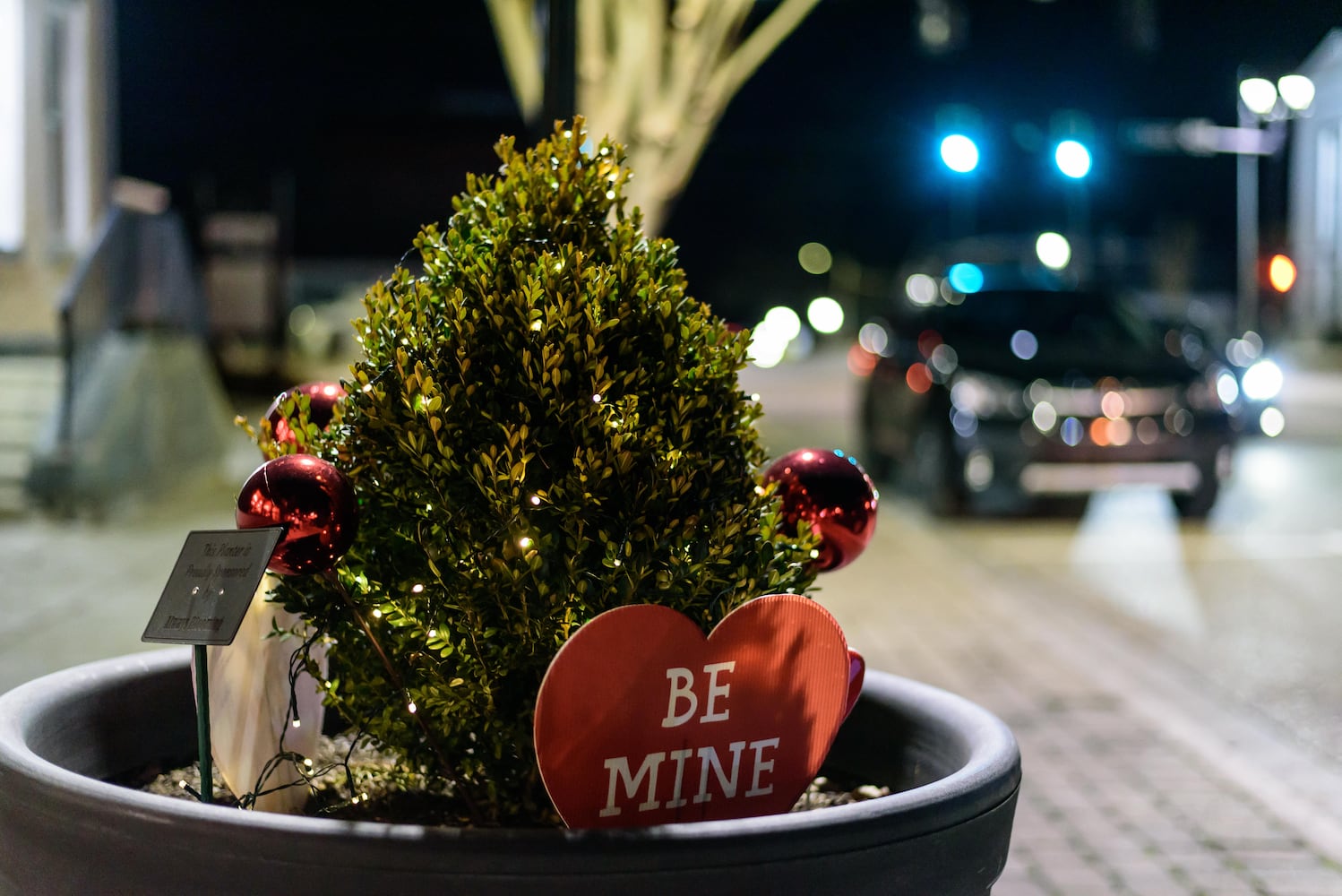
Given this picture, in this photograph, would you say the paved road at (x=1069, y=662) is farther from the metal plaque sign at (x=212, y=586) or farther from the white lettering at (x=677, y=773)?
the metal plaque sign at (x=212, y=586)

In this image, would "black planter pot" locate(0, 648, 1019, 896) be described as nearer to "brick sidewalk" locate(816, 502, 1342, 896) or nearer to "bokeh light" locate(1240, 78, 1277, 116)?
"brick sidewalk" locate(816, 502, 1342, 896)

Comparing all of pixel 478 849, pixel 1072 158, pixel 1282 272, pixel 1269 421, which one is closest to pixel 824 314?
pixel 1282 272

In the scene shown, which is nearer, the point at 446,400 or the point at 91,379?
the point at 446,400

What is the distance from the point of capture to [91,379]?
12.3 metres

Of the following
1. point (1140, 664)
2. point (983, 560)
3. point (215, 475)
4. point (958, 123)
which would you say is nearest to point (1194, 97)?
point (958, 123)

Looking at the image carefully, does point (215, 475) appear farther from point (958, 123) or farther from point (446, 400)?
point (446, 400)

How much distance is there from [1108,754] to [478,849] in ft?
13.0

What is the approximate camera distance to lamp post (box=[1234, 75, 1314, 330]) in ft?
45.6

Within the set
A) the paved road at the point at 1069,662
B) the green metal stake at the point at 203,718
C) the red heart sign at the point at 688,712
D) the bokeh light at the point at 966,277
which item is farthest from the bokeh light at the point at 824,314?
the green metal stake at the point at 203,718

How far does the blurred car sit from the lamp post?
290 centimetres

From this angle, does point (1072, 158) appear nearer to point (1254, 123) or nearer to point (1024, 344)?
point (1024, 344)

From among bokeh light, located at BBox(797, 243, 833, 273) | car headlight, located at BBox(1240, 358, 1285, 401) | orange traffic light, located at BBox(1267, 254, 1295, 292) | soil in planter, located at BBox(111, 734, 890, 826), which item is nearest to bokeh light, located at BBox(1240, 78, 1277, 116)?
car headlight, located at BBox(1240, 358, 1285, 401)

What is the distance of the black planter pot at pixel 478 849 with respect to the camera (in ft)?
7.24

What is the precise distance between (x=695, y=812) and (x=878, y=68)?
855 inches
